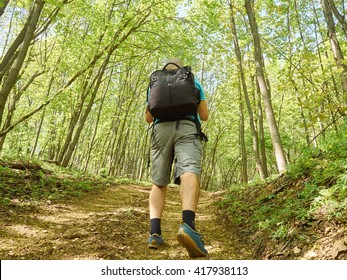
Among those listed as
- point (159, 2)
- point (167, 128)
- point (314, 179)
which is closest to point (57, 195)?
point (167, 128)

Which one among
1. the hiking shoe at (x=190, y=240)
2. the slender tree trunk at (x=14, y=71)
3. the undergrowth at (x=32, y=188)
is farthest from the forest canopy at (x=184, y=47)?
the hiking shoe at (x=190, y=240)

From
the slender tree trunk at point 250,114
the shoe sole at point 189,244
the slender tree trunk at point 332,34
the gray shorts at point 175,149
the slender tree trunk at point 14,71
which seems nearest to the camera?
the shoe sole at point 189,244

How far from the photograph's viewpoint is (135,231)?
467 cm

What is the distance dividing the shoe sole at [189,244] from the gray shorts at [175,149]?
2.18 ft

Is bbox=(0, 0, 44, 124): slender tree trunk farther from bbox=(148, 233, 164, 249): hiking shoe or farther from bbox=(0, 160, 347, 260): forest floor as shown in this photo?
bbox=(148, 233, 164, 249): hiking shoe

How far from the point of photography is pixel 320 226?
3443 mm

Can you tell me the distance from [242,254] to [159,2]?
11.1 m

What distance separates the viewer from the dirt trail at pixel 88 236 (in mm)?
3400

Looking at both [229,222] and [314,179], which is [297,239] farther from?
[229,222]

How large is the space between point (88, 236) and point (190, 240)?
1841 millimetres

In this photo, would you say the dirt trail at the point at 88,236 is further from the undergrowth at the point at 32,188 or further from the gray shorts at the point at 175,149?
the gray shorts at the point at 175,149

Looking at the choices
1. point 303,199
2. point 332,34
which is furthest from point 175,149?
point 332,34

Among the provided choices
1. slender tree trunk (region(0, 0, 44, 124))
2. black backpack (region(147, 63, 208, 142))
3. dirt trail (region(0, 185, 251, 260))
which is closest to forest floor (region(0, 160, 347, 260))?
dirt trail (region(0, 185, 251, 260))
